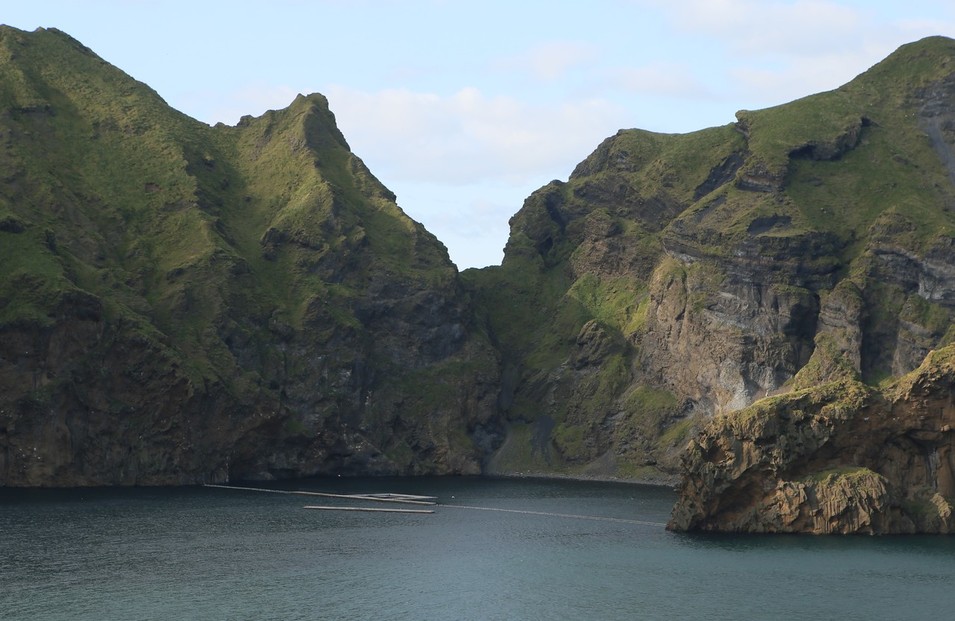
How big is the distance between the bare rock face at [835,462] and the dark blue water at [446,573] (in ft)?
12.0

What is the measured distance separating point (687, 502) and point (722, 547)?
14.4 metres

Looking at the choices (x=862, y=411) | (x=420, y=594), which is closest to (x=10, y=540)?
(x=420, y=594)

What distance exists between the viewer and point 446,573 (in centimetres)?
14762

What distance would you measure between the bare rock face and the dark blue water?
12.0ft

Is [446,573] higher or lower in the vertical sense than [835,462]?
lower

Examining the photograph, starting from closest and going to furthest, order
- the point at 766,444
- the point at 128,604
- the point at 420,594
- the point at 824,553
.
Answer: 1. the point at 128,604
2. the point at 420,594
3. the point at 824,553
4. the point at 766,444

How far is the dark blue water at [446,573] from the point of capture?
12500cm

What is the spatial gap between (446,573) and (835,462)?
54.7 metres

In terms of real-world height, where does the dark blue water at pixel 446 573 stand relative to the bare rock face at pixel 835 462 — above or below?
below

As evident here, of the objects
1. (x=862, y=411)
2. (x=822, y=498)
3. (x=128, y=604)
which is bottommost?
(x=128, y=604)

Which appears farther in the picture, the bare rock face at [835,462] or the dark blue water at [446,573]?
the bare rock face at [835,462]

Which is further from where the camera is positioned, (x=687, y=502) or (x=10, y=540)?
(x=687, y=502)

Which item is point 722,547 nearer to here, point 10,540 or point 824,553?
point 824,553

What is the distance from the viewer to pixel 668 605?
129m
